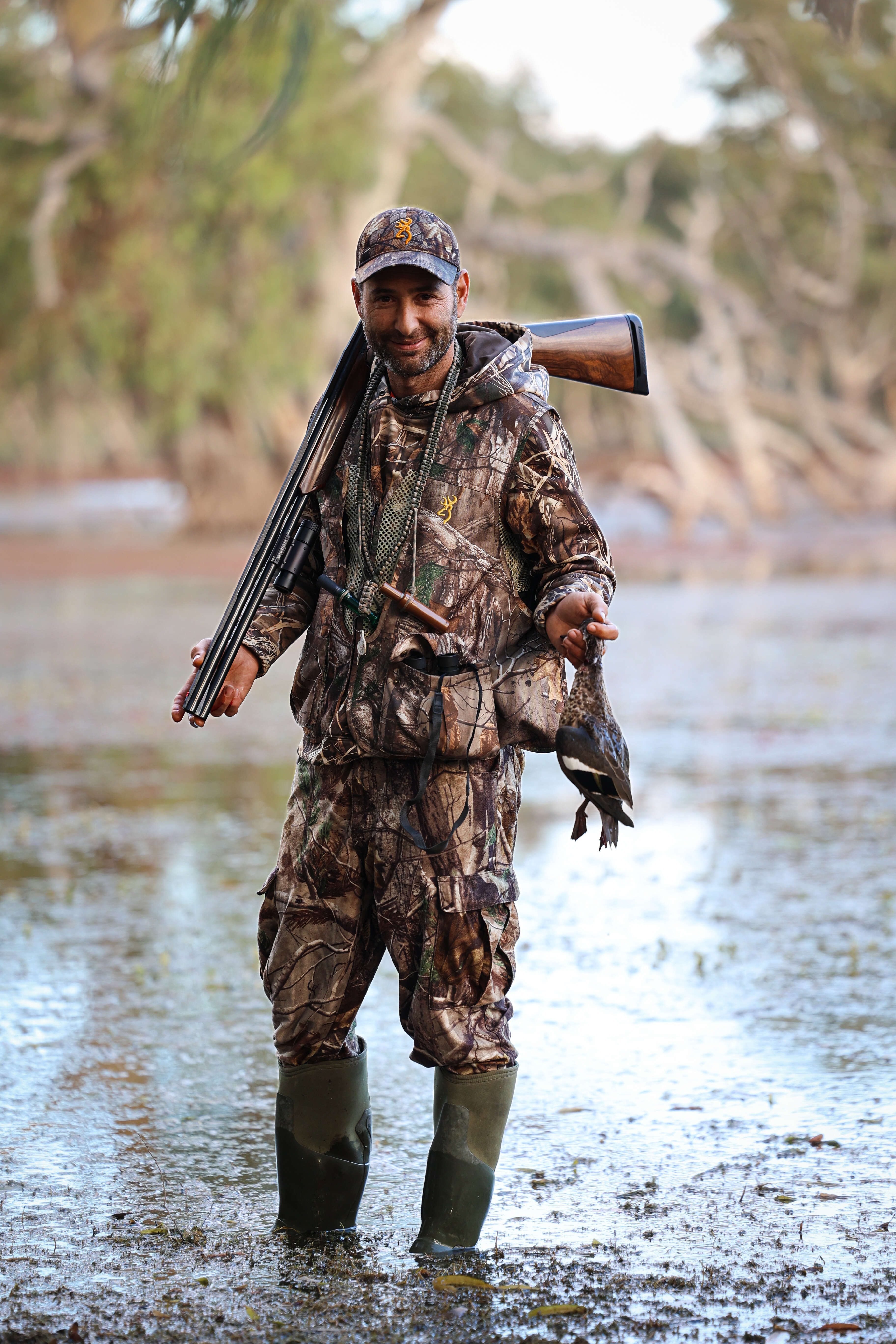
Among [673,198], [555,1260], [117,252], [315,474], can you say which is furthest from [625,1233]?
[673,198]

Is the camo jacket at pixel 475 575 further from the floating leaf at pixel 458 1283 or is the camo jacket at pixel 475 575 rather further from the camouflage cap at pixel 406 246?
the floating leaf at pixel 458 1283

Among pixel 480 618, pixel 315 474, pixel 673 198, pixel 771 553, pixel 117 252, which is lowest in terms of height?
pixel 480 618

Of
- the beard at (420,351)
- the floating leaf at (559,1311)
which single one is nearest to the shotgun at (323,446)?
the beard at (420,351)

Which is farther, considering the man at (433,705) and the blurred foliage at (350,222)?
the blurred foliage at (350,222)

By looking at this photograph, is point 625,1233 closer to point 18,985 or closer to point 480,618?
point 480,618

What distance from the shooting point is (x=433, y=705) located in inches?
130

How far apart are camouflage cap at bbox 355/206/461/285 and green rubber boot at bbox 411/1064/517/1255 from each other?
4.72 ft

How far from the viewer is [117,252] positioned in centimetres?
2430

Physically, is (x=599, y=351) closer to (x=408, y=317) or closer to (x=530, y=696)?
(x=408, y=317)

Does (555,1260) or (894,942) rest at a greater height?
(894,942)

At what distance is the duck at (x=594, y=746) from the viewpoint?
3.22 m

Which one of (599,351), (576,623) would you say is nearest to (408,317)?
(599,351)

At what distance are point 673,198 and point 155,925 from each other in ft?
144

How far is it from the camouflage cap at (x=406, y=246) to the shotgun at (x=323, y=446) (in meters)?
0.24
